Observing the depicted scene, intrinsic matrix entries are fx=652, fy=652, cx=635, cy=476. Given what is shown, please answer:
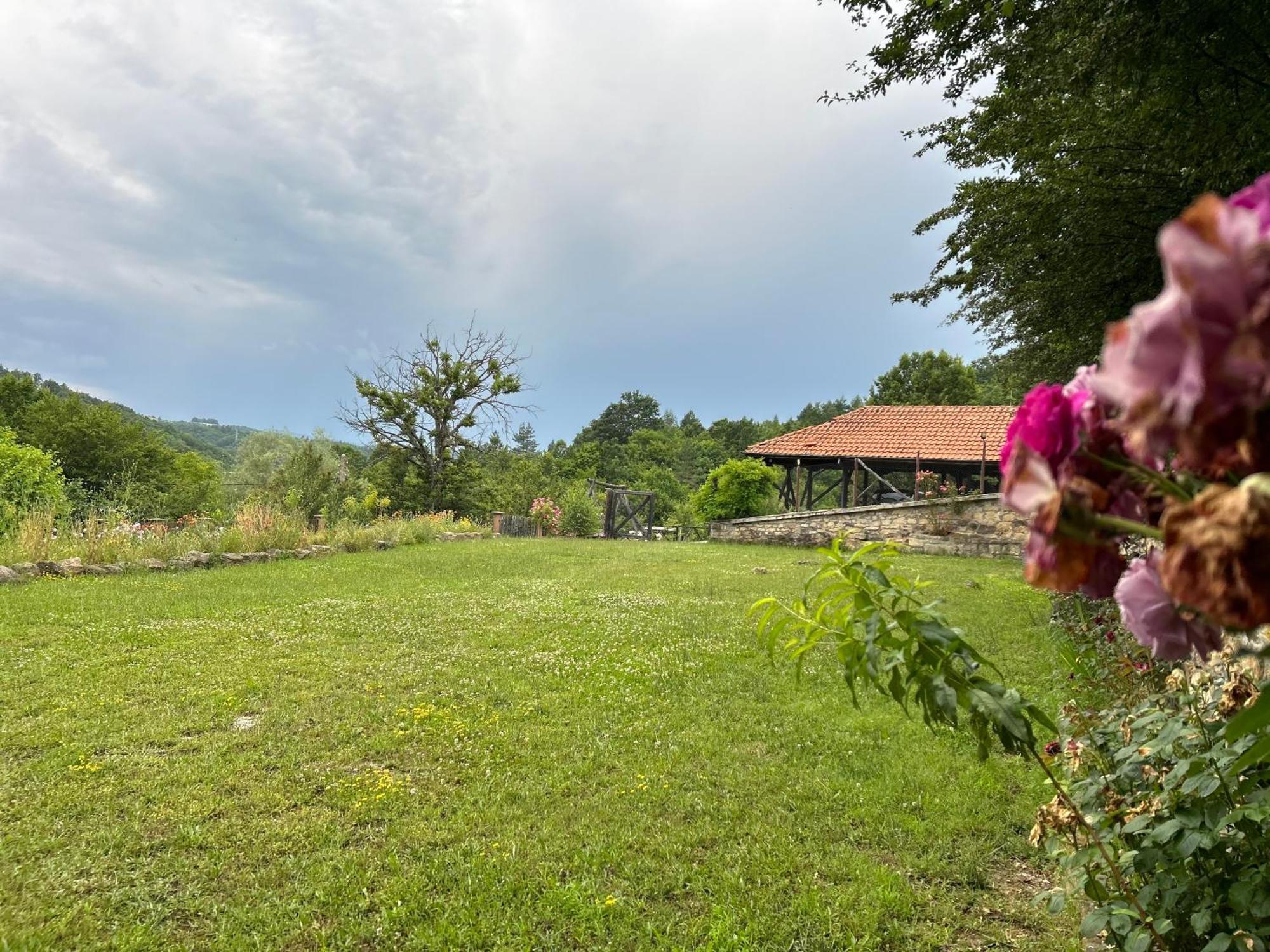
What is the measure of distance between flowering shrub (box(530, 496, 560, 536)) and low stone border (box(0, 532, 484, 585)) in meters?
7.69

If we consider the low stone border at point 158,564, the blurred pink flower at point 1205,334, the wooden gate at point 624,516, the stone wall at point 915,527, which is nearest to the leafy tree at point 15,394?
the low stone border at point 158,564

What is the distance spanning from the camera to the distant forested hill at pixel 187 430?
34.6 m

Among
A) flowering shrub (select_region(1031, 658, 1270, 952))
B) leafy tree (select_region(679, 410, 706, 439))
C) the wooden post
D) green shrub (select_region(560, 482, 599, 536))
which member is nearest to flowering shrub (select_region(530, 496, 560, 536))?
green shrub (select_region(560, 482, 599, 536))

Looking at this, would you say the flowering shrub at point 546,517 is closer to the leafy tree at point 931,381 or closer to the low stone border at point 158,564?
Result: the low stone border at point 158,564

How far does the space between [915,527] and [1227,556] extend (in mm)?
14391

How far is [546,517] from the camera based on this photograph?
2019 centimetres

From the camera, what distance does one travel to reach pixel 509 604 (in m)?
7.59

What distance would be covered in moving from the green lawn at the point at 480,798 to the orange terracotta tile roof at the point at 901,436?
1234 centimetres

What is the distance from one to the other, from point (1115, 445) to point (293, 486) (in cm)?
2134

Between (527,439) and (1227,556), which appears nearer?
(1227,556)

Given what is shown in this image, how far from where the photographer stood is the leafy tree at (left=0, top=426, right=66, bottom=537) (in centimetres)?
943

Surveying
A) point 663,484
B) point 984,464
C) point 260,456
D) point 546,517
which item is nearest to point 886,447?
point 984,464

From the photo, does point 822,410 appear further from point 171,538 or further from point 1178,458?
point 1178,458

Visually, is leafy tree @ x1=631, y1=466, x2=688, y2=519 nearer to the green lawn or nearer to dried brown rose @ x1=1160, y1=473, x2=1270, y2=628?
the green lawn
